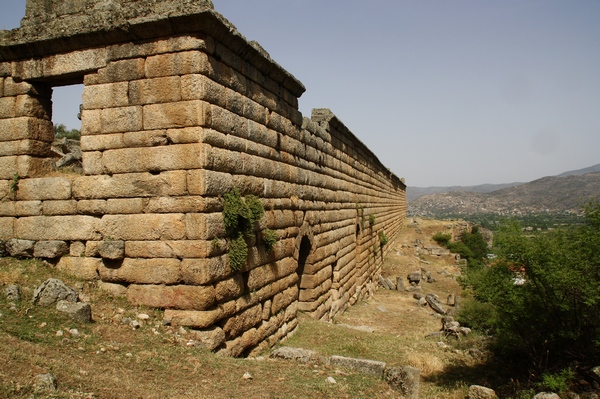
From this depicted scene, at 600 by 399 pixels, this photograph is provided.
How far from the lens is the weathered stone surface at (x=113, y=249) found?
6199 millimetres

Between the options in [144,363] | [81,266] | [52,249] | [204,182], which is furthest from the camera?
[52,249]

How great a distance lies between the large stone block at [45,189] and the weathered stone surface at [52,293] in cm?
144

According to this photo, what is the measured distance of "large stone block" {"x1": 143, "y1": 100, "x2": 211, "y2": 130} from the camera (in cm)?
589

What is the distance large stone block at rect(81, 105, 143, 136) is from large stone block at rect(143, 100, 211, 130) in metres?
0.18

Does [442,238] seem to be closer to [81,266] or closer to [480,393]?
[480,393]

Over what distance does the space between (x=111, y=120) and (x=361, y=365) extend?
5177 millimetres

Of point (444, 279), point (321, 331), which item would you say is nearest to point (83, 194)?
point (321, 331)

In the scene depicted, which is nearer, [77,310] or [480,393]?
[77,310]

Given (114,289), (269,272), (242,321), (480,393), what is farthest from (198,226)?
(480,393)

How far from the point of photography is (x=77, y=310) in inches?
216

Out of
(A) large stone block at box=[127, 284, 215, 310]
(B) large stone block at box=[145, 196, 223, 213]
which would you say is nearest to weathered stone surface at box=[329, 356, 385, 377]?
(A) large stone block at box=[127, 284, 215, 310]

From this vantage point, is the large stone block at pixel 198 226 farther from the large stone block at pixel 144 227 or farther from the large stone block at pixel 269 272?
the large stone block at pixel 269 272

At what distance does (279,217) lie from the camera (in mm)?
8398

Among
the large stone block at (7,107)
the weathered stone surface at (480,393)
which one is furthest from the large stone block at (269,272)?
the large stone block at (7,107)
